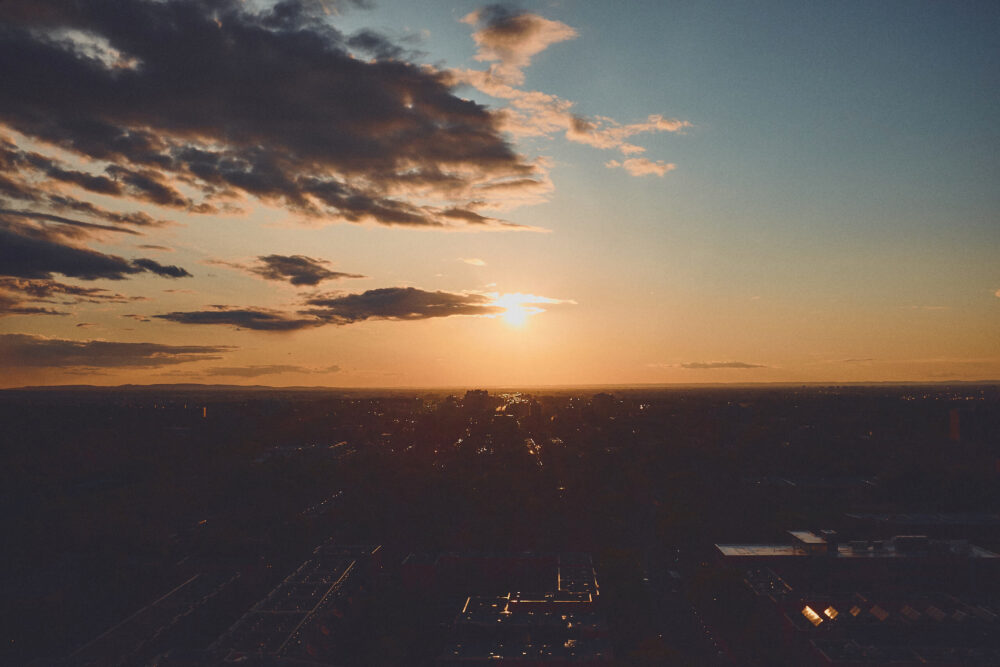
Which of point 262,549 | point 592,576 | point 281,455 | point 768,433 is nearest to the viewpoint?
point 592,576

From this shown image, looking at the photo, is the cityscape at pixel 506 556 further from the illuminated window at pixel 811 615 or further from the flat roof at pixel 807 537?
the flat roof at pixel 807 537

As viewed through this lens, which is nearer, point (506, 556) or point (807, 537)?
point (506, 556)

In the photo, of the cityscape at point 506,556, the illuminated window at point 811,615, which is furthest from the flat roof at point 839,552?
the illuminated window at point 811,615

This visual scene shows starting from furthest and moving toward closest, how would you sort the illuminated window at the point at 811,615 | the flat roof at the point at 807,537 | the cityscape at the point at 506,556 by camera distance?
the flat roof at the point at 807,537, the illuminated window at the point at 811,615, the cityscape at the point at 506,556

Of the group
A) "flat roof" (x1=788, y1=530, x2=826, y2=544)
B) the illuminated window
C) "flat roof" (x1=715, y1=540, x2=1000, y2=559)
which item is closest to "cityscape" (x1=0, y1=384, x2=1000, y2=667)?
the illuminated window

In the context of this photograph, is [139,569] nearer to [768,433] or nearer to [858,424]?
[768,433]

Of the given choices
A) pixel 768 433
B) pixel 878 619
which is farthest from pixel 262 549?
pixel 768 433

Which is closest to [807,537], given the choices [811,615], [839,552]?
[839,552]

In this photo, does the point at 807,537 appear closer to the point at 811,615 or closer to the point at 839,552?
the point at 839,552
